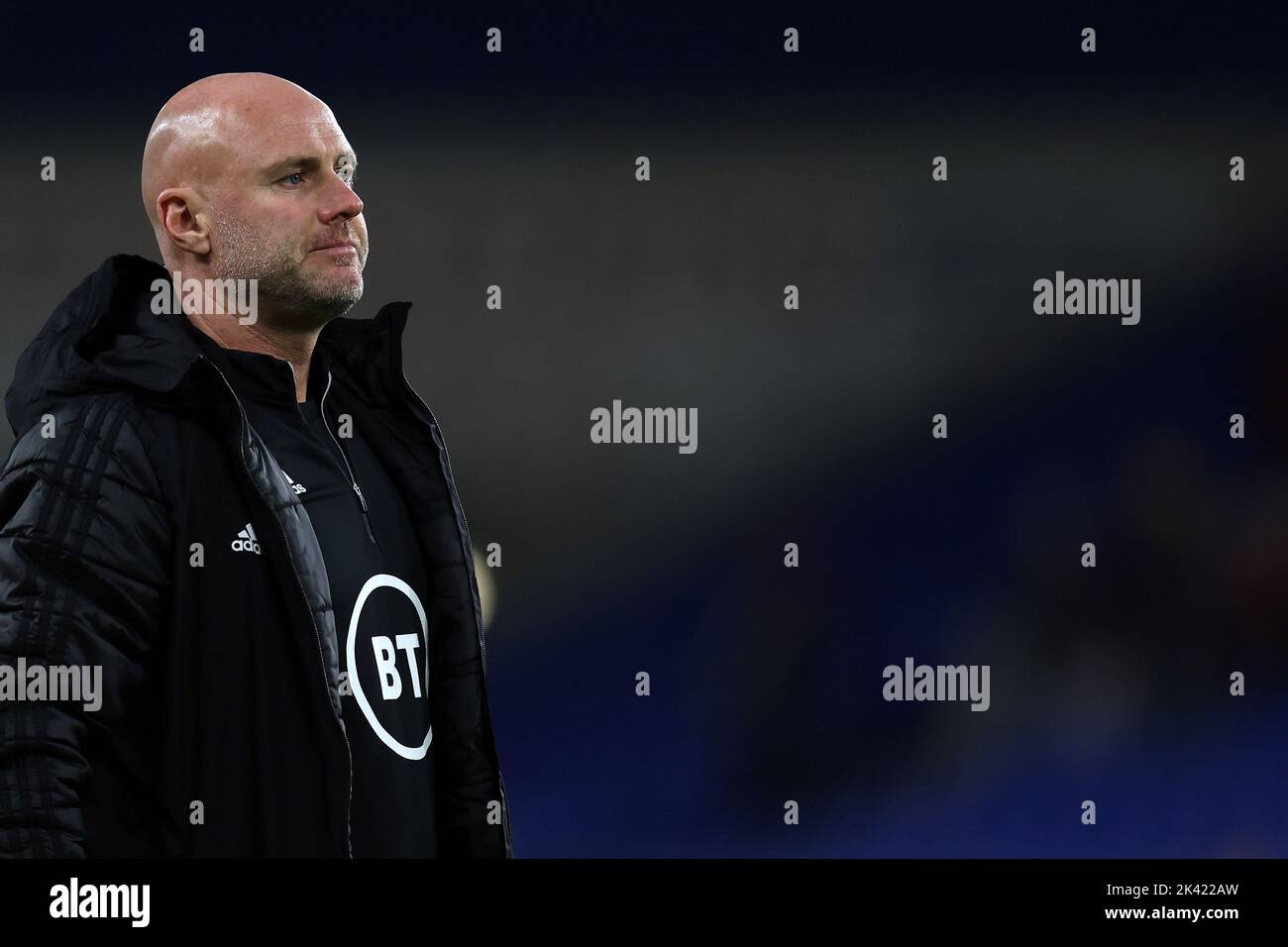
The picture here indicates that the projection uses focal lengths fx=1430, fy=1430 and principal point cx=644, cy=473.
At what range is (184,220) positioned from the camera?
3145 mm

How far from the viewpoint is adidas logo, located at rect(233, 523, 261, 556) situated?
114 inches

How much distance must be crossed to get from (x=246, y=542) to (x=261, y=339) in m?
0.52

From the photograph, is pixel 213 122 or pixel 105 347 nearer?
pixel 105 347

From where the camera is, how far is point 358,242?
3139 mm

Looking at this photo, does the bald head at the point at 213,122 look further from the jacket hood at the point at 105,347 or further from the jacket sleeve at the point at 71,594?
the jacket sleeve at the point at 71,594

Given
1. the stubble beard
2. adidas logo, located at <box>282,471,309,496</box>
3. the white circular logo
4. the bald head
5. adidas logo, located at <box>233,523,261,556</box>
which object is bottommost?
the white circular logo

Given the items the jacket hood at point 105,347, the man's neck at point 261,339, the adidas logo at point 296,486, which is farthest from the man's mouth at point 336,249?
the adidas logo at point 296,486

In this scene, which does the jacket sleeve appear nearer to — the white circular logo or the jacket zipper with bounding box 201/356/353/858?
the jacket zipper with bounding box 201/356/353/858

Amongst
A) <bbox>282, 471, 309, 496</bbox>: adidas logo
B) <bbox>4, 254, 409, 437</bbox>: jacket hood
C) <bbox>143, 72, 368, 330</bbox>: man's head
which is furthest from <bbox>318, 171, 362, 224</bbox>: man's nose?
<bbox>282, 471, 309, 496</bbox>: adidas logo

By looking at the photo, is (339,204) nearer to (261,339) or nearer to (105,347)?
(261,339)

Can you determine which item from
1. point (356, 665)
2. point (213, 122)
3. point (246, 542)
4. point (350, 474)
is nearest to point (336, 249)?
point (213, 122)

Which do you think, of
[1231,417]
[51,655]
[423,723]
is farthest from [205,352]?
[1231,417]

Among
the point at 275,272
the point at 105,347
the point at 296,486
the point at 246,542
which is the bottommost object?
the point at 246,542

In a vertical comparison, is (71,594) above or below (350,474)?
below
